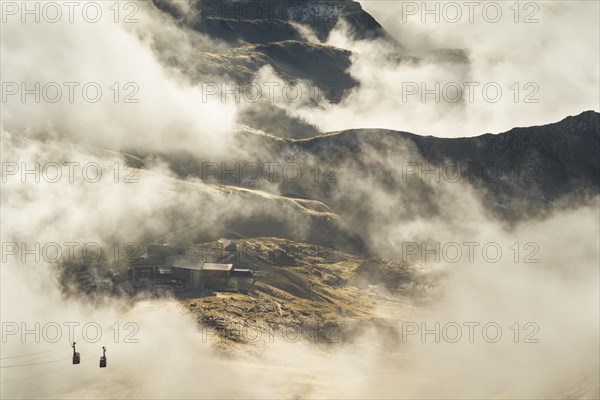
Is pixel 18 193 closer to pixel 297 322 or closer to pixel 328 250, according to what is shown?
pixel 297 322

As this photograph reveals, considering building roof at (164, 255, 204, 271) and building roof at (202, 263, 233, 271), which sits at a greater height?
building roof at (164, 255, 204, 271)

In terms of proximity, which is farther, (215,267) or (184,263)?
(215,267)

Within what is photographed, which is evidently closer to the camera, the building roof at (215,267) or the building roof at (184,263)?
the building roof at (184,263)

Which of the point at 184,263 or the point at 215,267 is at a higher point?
the point at 184,263

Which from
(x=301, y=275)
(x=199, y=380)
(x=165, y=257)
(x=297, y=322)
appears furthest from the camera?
(x=301, y=275)

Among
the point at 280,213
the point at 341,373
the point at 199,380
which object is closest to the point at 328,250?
the point at 280,213

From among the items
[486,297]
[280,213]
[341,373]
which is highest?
[280,213]

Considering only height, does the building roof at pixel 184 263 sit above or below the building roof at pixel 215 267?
above

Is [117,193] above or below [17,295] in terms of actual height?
above

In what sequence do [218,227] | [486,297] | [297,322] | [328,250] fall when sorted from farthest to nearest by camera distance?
1. [328,250]
2. [218,227]
3. [297,322]
4. [486,297]

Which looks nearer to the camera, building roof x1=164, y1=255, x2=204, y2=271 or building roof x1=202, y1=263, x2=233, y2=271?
building roof x1=164, y1=255, x2=204, y2=271

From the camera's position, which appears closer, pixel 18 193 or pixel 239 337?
pixel 239 337
